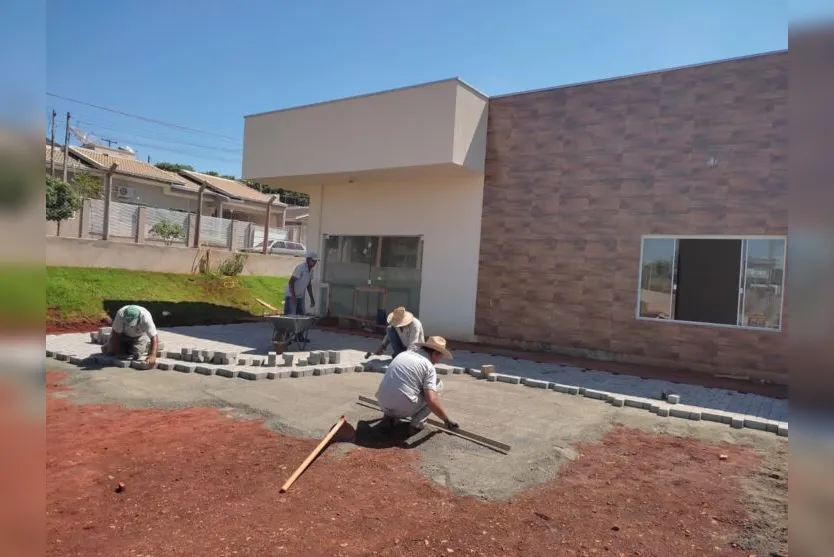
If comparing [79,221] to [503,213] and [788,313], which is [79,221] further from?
[788,313]

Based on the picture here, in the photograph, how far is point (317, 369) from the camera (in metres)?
8.41

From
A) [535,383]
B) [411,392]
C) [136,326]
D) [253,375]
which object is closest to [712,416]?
[535,383]

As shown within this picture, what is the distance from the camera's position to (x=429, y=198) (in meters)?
13.2

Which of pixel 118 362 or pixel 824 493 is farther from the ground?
pixel 824 493

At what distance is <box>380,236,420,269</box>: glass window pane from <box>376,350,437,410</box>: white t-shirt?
8.02m

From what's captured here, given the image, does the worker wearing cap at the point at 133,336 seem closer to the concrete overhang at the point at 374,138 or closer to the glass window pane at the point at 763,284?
the concrete overhang at the point at 374,138

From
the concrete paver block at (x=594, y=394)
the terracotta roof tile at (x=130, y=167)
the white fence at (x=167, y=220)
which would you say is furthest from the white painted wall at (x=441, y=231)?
the terracotta roof tile at (x=130, y=167)

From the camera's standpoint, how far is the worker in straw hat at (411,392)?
5402 mm

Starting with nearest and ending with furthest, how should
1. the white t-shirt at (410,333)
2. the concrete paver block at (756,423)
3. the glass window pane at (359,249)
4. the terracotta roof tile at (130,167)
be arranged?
the concrete paver block at (756,423), the white t-shirt at (410,333), the glass window pane at (359,249), the terracotta roof tile at (130,167)

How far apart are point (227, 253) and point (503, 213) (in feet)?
35.1

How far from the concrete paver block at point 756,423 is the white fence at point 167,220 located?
650 inches

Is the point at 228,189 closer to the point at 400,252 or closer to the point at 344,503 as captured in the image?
the point at 400,252

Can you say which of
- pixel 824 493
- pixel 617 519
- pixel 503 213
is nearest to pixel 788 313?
pixel 824 493

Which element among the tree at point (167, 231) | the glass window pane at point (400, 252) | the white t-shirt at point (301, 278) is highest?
the tree at point (167, 231)
